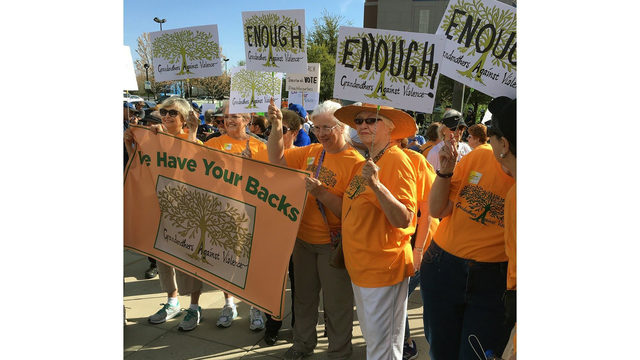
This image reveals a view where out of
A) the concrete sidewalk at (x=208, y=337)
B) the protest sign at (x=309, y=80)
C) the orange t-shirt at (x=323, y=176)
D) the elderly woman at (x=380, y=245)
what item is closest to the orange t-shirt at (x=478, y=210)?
the elderly woman at (x=380, y=245)

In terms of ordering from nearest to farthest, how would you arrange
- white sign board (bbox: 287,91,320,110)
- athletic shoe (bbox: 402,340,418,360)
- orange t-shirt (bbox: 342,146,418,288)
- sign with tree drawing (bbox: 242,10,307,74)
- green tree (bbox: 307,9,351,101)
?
orange t-shirt (bbox: 342,146,418,288) < sign with tree drawing (bbox: 242,10,307,74) < athletic shoe (bbox: 402,340,418,360) < white sign board (bbox: 287,91,320,110) < green tree (bbox: 307,9,351,101)

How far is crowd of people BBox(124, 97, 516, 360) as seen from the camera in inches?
81.7

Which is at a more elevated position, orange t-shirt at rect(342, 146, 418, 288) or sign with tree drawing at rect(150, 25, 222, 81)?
sign with tree drawing at rect(150, 25, 222, 81)

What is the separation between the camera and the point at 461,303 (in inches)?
85.7

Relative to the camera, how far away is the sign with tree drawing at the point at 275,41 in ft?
10.6

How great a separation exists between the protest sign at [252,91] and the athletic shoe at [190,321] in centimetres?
198

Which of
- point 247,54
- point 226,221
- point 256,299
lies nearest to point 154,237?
point 226,221

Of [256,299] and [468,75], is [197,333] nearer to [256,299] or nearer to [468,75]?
[256,299]

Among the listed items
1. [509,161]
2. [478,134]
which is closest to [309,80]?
[478,134]

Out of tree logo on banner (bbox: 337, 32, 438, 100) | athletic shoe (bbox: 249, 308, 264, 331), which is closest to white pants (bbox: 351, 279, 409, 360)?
tree logo on banner (bbox: 337, 32, 438, 100)

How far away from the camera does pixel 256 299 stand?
9.80 feet

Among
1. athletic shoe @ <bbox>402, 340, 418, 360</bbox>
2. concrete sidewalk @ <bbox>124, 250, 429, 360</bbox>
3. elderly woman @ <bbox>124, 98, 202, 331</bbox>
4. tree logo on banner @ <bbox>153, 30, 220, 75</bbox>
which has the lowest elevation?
concrete sidewalk @ <bbox>124, 250, 429, 360</bbox>

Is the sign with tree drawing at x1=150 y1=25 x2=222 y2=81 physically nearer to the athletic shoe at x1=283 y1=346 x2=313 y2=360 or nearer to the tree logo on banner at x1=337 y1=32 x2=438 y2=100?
the tree logo on banner at x1=337 y1=32 x2=438 y2=100

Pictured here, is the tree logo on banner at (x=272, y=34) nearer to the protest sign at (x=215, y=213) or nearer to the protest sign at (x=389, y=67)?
the protest sign at (x=389, y=67)
